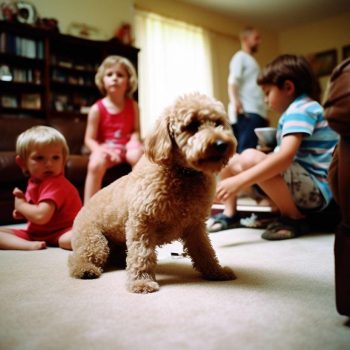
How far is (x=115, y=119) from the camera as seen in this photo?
119 inches

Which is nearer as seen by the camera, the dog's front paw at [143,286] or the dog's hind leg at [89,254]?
the dog's front paw at [143,286]

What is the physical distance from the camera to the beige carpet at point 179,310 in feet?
2.52

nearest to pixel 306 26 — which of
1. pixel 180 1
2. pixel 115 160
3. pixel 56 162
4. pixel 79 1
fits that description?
pixel 180 1

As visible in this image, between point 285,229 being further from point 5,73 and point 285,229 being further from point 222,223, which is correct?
point 5,73

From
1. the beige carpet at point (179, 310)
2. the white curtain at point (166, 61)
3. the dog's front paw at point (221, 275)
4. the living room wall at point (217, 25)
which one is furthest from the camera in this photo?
the white curtain at point (166, 61)

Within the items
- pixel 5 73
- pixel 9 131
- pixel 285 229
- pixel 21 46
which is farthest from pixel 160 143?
pixel 21 46

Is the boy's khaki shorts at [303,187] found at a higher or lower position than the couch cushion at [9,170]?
lower

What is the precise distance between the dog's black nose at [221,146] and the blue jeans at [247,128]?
3.28m

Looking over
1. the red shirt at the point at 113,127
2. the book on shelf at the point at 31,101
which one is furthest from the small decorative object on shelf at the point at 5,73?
the red shirt at the point at 113,127

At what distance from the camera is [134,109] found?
3154 mm

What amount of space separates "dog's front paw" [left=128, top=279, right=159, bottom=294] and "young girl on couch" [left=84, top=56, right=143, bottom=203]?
178 cm

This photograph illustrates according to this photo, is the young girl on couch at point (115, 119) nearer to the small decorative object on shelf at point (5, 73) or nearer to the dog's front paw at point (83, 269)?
the dog's front paw at point (83, 269)

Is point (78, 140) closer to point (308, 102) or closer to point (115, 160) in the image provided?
point (115, 160)

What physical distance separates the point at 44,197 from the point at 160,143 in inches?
34.9
